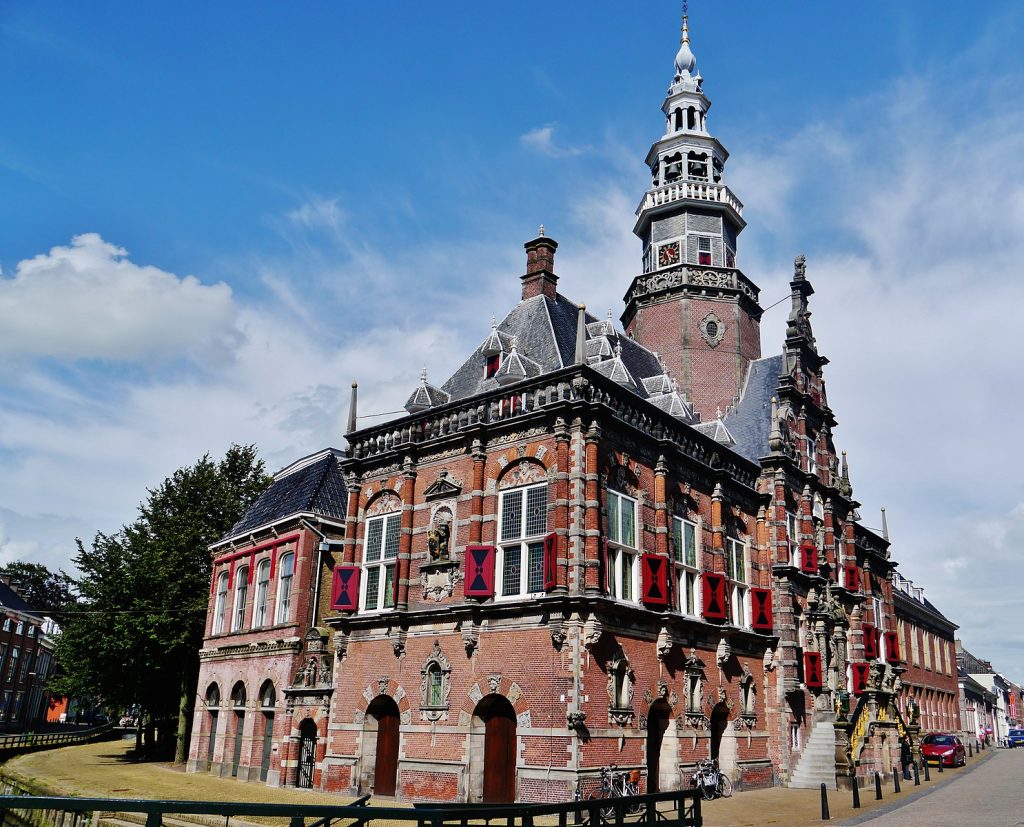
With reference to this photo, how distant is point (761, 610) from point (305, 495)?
16799 millimetres

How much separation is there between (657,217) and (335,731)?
26140mm

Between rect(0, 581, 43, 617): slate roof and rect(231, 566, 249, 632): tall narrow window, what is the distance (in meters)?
42.6

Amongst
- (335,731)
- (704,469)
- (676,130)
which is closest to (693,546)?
(704,469)

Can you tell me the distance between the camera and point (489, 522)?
76.2 ft

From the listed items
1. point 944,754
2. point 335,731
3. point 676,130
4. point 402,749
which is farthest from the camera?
point 676,130

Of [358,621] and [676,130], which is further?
[676,130]

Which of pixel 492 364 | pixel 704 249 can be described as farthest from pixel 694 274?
pixel 492 364

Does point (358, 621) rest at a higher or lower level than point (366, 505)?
lower

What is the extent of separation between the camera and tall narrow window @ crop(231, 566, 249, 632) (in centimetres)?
3238

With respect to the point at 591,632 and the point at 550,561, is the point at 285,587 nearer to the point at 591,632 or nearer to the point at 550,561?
the point at 550,561

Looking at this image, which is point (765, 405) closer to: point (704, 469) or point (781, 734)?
point (704, 469)

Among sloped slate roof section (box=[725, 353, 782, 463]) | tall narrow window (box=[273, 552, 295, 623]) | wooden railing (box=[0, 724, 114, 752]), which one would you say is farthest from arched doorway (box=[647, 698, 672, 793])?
wooden railing (box=[0, 724, 114, 752])

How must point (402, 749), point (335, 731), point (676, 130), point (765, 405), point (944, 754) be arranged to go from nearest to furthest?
point (402, 749), point (335, 731), point (765, 405), point (944, 754), point (676, 130)

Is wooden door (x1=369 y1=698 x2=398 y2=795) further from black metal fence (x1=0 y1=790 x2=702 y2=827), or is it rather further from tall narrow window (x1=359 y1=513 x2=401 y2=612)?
black metal fence (x1=0 y1=790 x2=702 y2=827)
